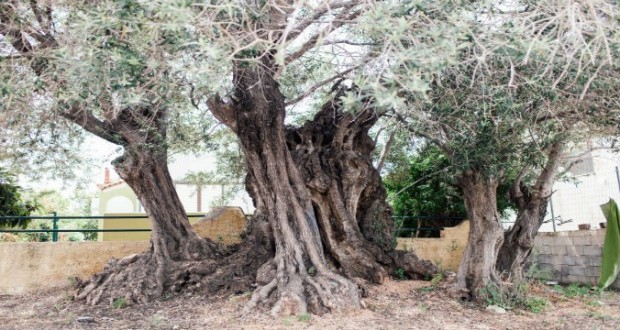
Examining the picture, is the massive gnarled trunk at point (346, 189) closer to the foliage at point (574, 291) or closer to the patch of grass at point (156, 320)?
the foliage at point (574, 291)

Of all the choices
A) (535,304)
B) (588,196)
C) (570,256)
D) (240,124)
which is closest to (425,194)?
(570,256)

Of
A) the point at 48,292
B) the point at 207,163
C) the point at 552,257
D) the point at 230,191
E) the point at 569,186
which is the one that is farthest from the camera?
the point at 207,163

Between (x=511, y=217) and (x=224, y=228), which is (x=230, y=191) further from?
(x=511, y=217)

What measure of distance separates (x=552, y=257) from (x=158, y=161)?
7463mm

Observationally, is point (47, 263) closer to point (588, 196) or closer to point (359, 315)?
point (359, 315)

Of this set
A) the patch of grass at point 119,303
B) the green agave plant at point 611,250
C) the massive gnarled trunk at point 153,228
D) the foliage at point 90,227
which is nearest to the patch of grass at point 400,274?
the massive gnarled trunk at point 153,228

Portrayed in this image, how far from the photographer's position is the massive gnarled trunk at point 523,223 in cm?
792

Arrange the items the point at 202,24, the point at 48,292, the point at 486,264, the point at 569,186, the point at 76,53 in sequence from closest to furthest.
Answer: the point at 202,24
the point at 76,53
the point at 486,264
the point at 48,292
the point at 569,186

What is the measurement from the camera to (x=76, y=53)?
4.41m

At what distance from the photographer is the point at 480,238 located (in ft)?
24.2

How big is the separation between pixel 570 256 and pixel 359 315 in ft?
17.3

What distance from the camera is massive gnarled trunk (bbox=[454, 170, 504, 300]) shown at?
23.5ft

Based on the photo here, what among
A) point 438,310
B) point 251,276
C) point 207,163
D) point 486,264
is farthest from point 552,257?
point 207,163

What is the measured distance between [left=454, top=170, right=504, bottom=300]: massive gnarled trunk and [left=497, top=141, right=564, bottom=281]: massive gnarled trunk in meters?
0.81
